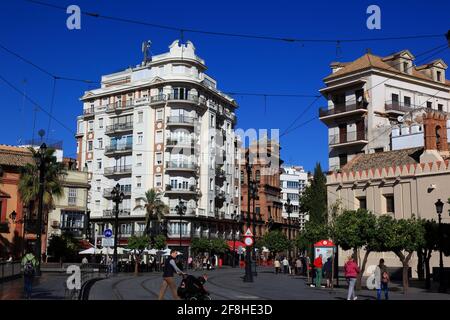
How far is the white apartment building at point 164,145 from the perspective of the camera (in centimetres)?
7150

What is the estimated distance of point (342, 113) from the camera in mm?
52656

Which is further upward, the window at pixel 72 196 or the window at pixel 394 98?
the window at pixel 394 98

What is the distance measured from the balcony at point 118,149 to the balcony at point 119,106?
4.78 meters

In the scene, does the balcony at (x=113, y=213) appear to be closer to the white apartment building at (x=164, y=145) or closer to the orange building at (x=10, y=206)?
the white apartment building at (x=164, y=145)

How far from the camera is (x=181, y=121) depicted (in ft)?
235

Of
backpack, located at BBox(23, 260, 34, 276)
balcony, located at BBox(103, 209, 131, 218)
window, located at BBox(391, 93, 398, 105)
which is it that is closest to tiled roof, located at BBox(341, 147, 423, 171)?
window, located at BBox(391, 93, 398, 105)

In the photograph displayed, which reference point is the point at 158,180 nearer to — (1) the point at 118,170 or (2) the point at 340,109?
(1) the point at 118,170

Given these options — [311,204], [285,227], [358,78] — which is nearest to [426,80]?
[358,78]

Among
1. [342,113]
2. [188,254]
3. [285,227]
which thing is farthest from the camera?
[285,227]

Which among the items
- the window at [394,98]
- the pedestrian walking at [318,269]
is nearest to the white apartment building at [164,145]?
the window at [394,98]
